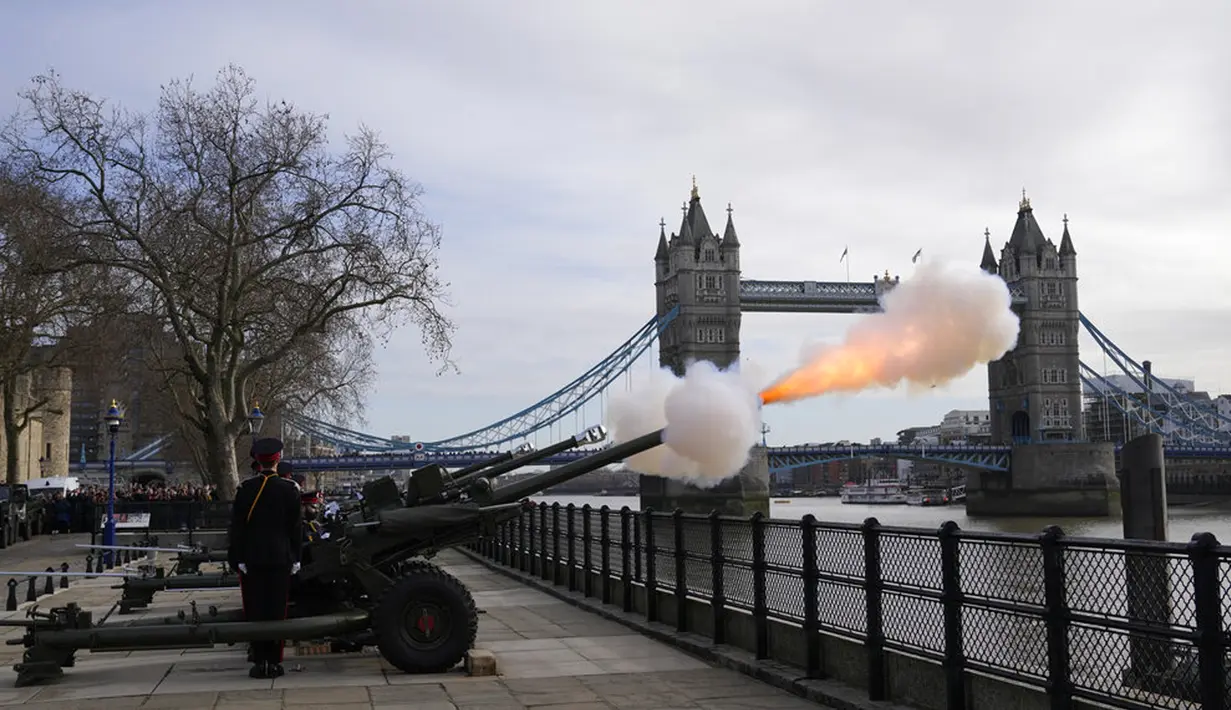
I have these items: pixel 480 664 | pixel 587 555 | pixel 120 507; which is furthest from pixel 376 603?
pixel 120 507

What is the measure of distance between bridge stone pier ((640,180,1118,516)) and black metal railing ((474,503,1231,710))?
87.7 meters

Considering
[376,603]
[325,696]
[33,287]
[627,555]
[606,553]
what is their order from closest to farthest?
[325,696], [376,603], [627,555], [606,553], [33,287]

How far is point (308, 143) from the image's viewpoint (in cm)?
3412

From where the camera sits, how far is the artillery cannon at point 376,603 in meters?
10.1

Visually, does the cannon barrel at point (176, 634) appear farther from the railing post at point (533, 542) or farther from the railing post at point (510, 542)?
the railing post at point (510, 542)

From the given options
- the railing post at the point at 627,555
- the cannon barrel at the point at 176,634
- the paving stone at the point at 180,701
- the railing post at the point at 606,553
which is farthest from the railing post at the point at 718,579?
the paving stone at the point at 180,701

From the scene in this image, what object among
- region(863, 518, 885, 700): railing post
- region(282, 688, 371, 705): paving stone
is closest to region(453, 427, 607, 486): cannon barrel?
region(282, 688, 371, 705): paving stone

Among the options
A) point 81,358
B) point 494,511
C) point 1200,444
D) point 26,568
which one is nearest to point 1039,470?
point 1200,444

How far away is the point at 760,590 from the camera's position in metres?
10.7

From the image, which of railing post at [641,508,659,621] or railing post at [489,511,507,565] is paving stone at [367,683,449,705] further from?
railing post at [489,511,507,565]

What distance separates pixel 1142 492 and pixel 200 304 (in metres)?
30.1

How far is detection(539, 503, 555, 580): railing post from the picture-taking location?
68.1ft

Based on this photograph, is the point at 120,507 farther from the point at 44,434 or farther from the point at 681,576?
the point at 44,434

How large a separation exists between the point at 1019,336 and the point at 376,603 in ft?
366
